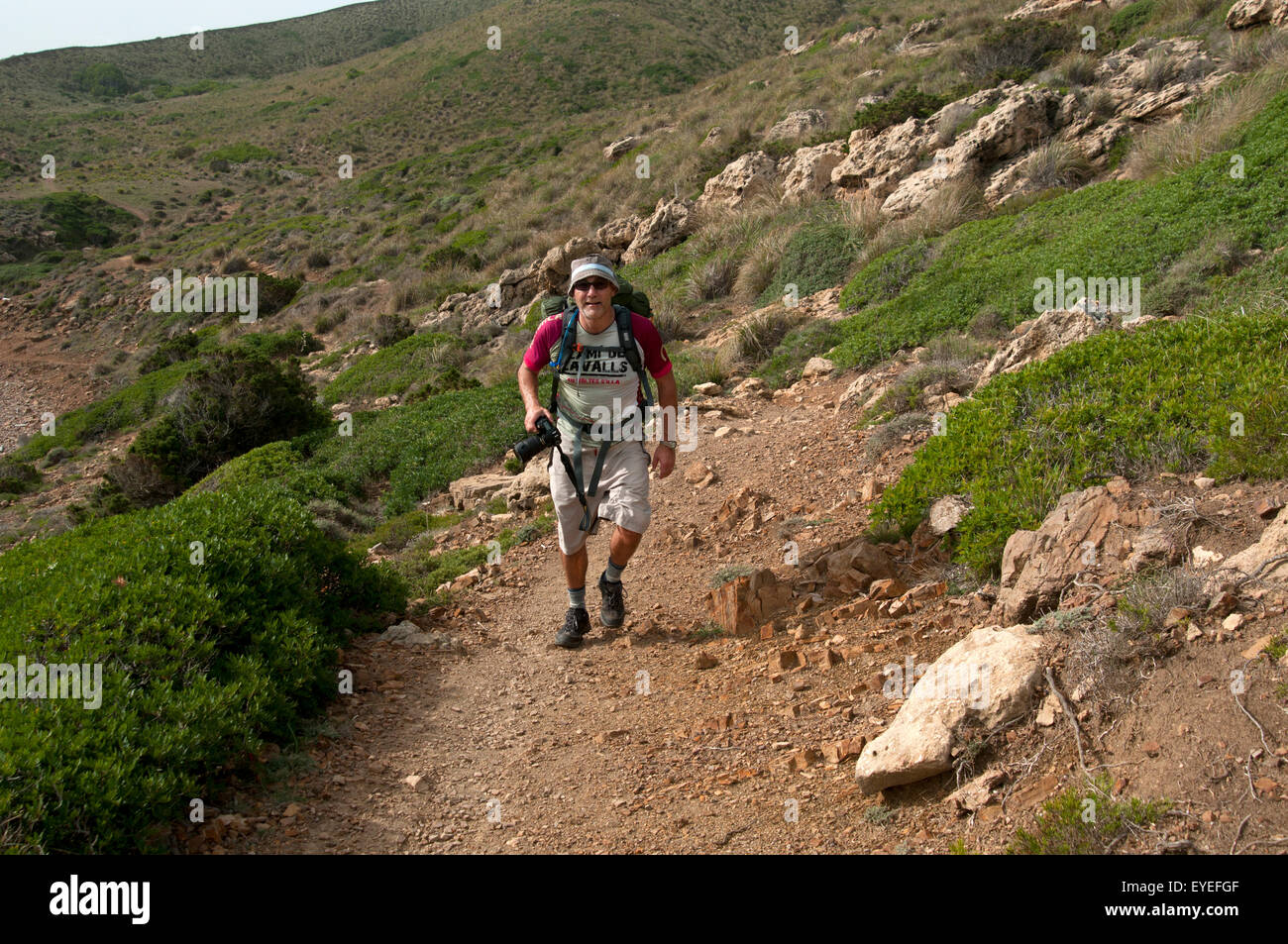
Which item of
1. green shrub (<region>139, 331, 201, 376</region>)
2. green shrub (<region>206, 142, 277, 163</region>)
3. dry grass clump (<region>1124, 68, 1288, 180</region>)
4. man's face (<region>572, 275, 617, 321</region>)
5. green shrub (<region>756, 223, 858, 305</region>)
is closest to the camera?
man's face (<region>572, 275, 617, 321</region>)

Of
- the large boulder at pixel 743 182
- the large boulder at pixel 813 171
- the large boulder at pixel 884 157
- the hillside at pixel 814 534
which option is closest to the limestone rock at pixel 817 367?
the hillside at pixel 814 534

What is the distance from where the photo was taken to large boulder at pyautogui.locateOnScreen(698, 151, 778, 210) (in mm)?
16453

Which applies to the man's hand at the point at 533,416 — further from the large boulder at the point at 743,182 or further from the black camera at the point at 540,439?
the large boulder at the point at 743,182

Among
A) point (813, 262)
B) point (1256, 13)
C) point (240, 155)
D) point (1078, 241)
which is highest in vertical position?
point (240, 155)

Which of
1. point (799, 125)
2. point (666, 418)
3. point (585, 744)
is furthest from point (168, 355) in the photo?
point (585, 744)

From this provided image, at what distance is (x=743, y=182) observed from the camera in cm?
1673

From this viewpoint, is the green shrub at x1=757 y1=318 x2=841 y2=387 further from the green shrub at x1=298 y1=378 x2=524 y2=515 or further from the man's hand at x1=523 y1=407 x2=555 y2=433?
the man's hand at x1=523 y1=407 x2=555 y2=433

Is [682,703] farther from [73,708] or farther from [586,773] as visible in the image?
[73,708]

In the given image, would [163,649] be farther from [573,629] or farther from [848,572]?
[848,572]

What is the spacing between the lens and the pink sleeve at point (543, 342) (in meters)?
4.81

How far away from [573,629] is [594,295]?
2011 mm

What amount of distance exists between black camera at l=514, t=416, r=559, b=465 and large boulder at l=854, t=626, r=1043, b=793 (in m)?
2.40

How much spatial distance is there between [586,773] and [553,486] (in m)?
1.81

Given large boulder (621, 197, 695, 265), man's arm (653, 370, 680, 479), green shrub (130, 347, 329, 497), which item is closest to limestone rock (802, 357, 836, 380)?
man's arm (653, 370, 680, 479)
